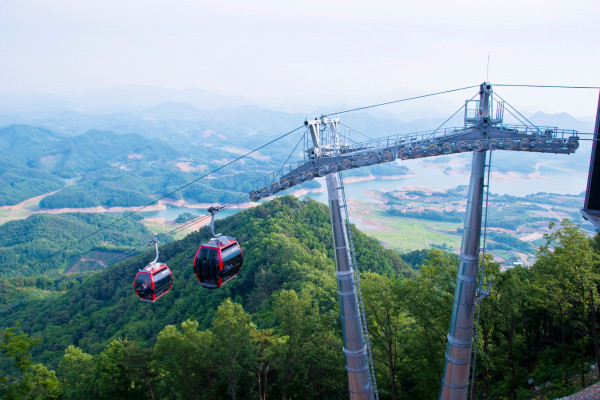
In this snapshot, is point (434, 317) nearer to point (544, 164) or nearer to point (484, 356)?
point (484, 356)

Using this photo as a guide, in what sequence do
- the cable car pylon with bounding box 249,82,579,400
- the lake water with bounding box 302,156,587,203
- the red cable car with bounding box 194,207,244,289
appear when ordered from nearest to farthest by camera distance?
the cable car pylon with bounding box 249,82,579,400
the red cable car with bounding box 194,207,244,289
the lake water with bounding box 302,156,587,203

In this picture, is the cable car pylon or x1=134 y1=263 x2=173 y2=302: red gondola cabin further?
x1=134 y1=263 x2=173 y2=302: red gondola cabin

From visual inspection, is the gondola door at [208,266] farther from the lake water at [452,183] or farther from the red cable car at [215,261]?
the lake water at [452,183]

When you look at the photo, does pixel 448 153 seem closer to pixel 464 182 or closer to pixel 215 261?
pixel 215 261

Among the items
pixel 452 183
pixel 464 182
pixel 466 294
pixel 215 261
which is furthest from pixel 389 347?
pixel 464 182

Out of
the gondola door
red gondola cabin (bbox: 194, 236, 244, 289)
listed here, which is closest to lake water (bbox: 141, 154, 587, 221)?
red gondola cabin (bbox: 194, 236, 244, 289)

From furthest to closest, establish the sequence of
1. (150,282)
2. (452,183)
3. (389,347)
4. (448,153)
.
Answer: (452,183) → (389,347) → (150,282) → (448,153)

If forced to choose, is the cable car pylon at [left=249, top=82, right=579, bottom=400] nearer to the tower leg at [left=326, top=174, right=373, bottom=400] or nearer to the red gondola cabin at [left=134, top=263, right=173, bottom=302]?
the tower leg at [left=326, top=174, right=373, bottom=400]
